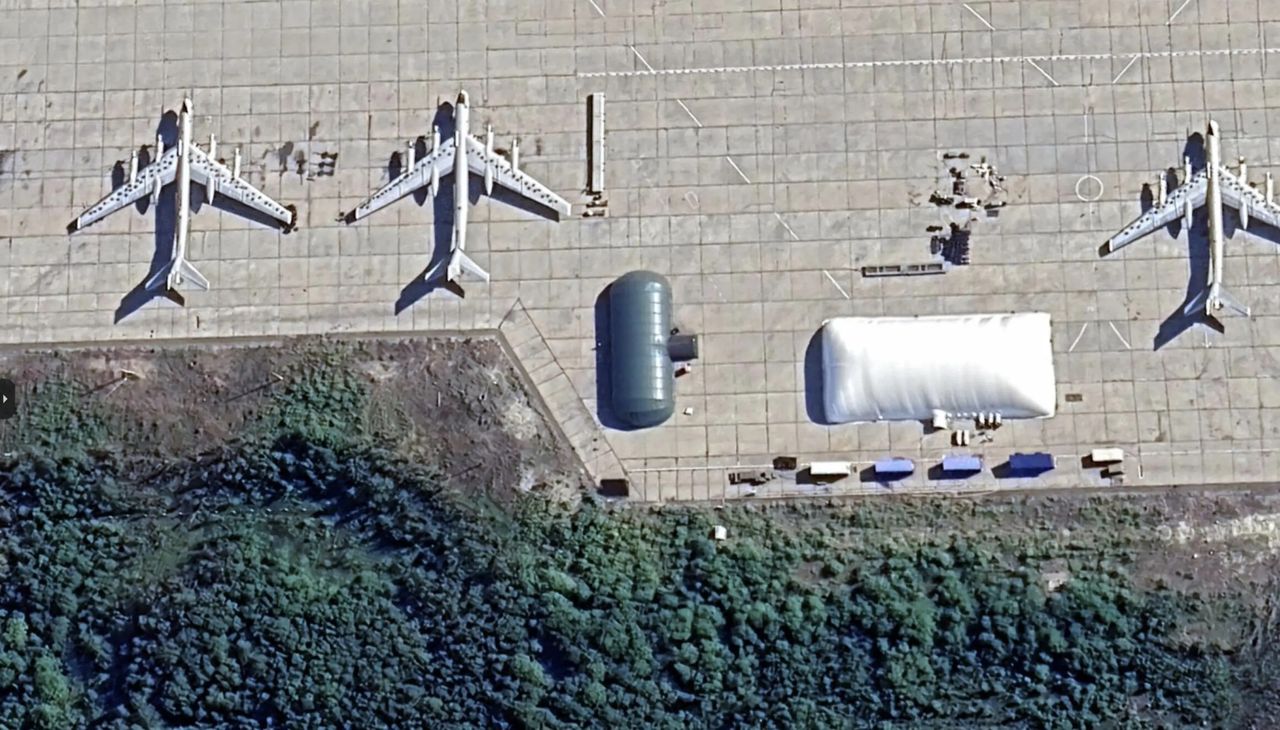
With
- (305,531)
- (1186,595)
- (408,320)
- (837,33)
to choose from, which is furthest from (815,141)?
(305,531)

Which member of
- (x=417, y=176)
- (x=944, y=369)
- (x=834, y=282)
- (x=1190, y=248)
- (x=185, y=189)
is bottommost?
(x=944, y=369)

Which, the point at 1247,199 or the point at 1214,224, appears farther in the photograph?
the point at 1247,199

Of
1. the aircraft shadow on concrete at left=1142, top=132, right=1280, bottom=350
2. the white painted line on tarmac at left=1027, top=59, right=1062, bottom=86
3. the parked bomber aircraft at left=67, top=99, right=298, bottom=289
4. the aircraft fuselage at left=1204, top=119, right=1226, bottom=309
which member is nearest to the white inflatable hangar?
the aircraft shadow on concrete at left=1142, top=132, right=1280, bottom=350

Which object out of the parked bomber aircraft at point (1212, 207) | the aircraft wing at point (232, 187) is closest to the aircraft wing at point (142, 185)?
the aircraft wing at point (232, 187)

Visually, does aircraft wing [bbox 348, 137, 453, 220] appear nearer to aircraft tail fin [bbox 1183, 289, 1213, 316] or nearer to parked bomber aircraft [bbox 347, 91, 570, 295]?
parked bomber aircraft [bbox 347, 91, 570, 295]

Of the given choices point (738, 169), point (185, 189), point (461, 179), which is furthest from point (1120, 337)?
point (185, 189)

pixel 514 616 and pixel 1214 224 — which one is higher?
pixel 1214 224

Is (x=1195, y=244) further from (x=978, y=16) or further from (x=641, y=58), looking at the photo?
(x=641, y=58)
